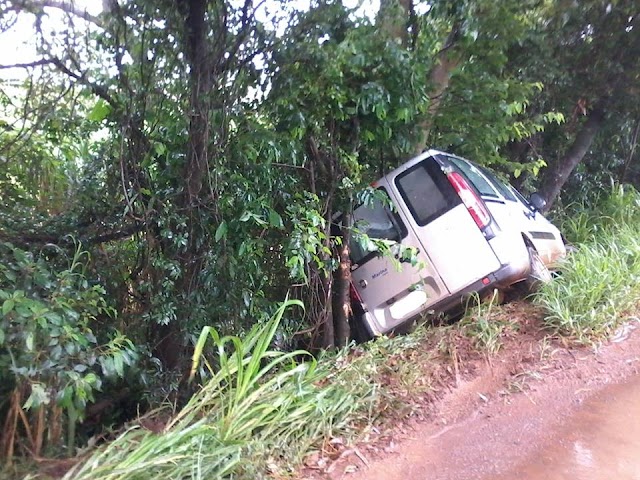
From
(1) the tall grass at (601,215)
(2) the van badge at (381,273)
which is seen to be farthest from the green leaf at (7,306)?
(1) the tall grass at (601,215)

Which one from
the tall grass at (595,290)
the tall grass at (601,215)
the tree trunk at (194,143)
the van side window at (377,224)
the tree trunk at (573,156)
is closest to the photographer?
the tree trunk at (194,143)

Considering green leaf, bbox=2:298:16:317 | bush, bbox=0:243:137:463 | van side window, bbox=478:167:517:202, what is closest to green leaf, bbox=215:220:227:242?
bush, bbox=0:243:137:463

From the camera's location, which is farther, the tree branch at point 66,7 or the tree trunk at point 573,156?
the tree trunk at point 573,156

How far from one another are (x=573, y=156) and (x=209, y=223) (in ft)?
20.2

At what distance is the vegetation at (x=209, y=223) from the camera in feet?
10.6

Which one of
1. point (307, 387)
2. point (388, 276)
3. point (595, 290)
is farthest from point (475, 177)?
point (307, 387)

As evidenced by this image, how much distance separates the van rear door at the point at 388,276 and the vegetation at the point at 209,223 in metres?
0.32

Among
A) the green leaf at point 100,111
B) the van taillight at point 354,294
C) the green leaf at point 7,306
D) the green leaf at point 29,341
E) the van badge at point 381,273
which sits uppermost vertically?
the green leaf at point 100,111

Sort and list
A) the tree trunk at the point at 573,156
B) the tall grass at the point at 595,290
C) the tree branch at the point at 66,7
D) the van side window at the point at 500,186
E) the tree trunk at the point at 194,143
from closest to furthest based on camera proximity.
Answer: the tree branch at the point at 66,7
the tree trunk at the point at 194,143
the tall grass at the point at 595,290
the van side window at the point at 500,186
the tree trunk at the point at 573,156

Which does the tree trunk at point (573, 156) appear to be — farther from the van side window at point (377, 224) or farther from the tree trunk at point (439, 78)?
the van side window at point (377, 224)

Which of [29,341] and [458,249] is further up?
[29,341]

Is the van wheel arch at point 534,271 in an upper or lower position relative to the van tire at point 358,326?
lower

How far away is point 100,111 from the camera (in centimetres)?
408

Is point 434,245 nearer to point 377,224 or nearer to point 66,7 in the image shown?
point 377,224
